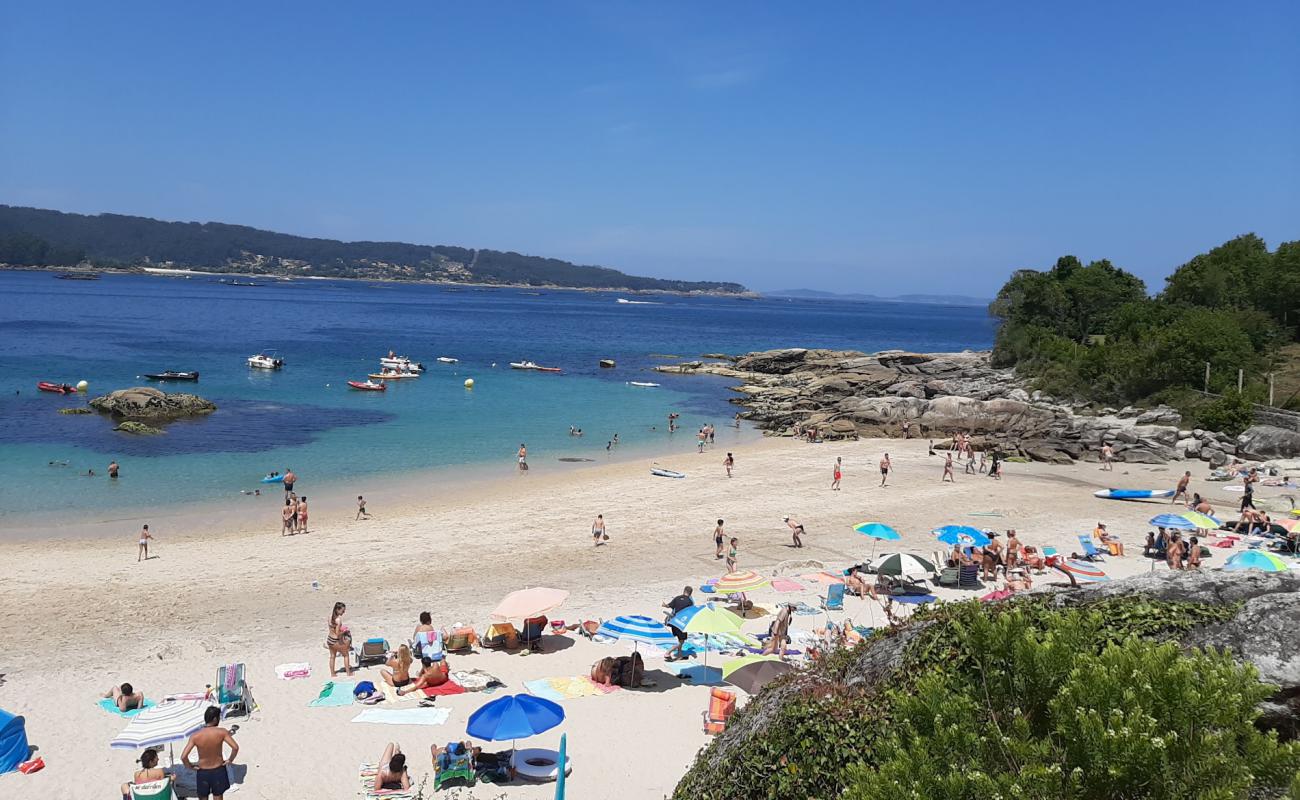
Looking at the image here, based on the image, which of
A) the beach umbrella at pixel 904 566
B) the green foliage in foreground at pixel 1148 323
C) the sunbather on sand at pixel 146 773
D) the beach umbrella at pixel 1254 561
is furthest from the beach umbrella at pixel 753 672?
the green foliage in foreground at pixel 1148 323

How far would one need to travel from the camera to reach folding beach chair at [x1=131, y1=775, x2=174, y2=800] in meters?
9.18

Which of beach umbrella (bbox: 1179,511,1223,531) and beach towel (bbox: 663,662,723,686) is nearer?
beach towel (bbox: 663,662,723,686)

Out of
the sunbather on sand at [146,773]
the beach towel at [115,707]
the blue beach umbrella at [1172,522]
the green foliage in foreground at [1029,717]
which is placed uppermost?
the green foliage in foreground at [1029,717]

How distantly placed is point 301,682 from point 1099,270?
2468 inches

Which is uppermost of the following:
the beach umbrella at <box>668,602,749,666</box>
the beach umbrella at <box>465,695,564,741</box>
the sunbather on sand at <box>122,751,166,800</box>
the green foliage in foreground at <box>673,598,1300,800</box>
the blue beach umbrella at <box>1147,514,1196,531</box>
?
the green foliage in foreground at <box>673,598,1300,800</box>

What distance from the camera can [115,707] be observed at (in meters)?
11.8

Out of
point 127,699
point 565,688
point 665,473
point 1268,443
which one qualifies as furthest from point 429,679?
point 1268,443

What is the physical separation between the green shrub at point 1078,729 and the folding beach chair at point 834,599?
39.3 ft

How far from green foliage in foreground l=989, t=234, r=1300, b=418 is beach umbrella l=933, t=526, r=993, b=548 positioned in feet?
82.9

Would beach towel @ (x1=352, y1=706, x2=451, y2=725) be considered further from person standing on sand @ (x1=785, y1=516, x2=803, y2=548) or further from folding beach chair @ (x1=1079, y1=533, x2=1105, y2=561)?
folding beach chair @ (x1=1079, y1=533, x2=1105, y2=561)

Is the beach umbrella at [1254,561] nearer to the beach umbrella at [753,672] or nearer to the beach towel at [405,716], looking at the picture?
the beach umbrella at [753,672]

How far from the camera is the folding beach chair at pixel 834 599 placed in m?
16.3

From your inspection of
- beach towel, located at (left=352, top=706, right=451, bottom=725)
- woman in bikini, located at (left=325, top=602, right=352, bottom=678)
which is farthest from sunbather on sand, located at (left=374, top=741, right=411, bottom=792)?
woman in bikini, located at (left=325, top=602, right=352, bottom=678)

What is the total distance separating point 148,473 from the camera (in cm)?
3003
